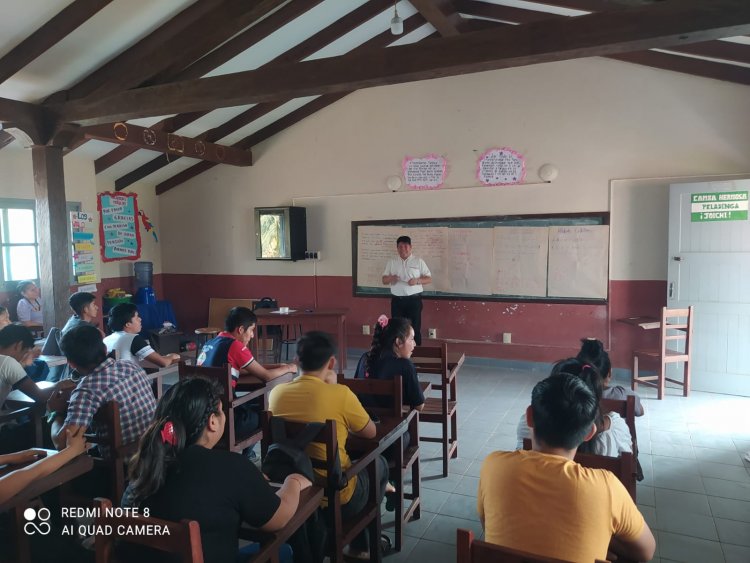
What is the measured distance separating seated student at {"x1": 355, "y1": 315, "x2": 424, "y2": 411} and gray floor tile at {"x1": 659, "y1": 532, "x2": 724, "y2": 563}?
1.29m

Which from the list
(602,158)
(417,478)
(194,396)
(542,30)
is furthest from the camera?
(602,158)

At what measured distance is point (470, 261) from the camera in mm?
6180

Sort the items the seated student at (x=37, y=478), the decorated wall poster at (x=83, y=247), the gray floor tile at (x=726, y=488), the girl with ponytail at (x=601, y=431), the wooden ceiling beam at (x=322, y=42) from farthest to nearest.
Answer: the decorated wall poster at (x=83, y=247), the wooden ceiling beam at (x=322, y=42), the gray floor tile at (x=726, y=488), the girl with ponytail at (x=601, y=431), the seated student at (x=37, y=478)

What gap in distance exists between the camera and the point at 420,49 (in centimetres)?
352

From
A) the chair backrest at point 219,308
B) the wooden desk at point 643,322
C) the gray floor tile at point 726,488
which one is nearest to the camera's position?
the gray floor tile at point 726,488

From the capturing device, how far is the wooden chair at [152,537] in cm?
124

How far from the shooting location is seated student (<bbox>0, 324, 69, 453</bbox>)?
2.86 meters

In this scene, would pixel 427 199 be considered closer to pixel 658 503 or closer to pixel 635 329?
pixel 635 329

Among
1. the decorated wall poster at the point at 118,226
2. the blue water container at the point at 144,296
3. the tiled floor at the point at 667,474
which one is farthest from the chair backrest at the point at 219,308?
the tiled floor at the point at 667,474

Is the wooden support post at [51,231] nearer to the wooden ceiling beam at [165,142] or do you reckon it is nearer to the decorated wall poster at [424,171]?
the wooden ceiling beam at [165,142]

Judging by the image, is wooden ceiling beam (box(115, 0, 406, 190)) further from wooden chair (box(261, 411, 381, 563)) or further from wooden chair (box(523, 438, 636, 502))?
wooden chair (box(523, 438, 636, 502))

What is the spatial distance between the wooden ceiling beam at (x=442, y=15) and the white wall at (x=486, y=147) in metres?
0.56

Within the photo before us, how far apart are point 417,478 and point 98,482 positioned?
150 centimetres

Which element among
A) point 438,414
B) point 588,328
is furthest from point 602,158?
point 438,414
